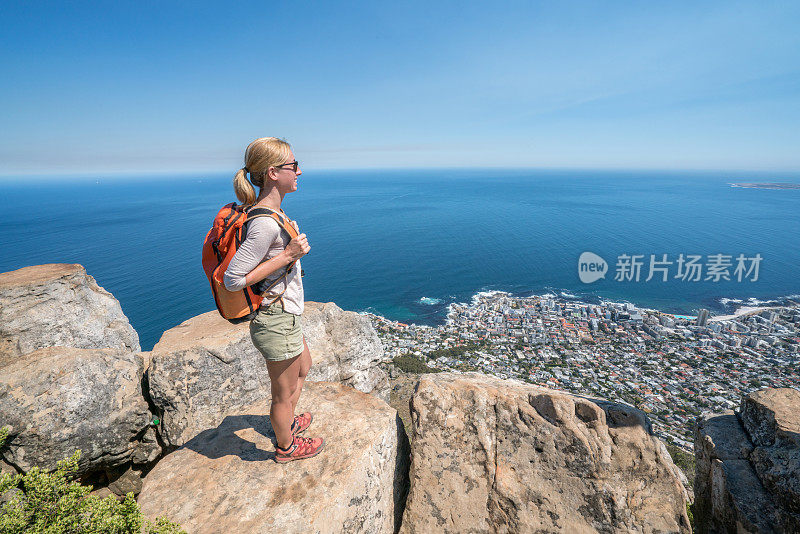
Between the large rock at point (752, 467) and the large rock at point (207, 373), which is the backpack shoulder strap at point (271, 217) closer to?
the large rock at point (207, 373)

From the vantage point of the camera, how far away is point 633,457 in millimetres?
5078

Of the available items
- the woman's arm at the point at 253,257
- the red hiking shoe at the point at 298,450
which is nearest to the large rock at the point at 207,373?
the red hiking shoe at the point at 298,450

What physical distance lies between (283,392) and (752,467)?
22.1ft

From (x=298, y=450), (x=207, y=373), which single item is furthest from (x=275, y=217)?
(x=207, y=373)

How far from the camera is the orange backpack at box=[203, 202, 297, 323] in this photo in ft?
10.9

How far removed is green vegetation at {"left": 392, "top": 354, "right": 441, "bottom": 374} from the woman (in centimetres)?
2568

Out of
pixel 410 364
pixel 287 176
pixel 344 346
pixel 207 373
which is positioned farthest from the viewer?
pixel 410 364

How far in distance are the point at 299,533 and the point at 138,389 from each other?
5642mm

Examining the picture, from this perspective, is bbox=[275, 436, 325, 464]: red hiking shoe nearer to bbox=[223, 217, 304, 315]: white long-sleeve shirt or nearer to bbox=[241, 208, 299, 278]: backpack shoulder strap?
bbox=[223, 217, 304, 315]: white long-sleeve shirt

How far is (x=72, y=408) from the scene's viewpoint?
6.38 m

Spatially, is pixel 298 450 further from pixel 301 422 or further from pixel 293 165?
pixel 293 165

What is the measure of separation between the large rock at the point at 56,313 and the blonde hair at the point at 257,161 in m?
8.21

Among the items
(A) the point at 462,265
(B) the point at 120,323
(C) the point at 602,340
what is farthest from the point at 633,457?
(A) the point at 462,265

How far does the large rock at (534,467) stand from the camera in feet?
15.6
